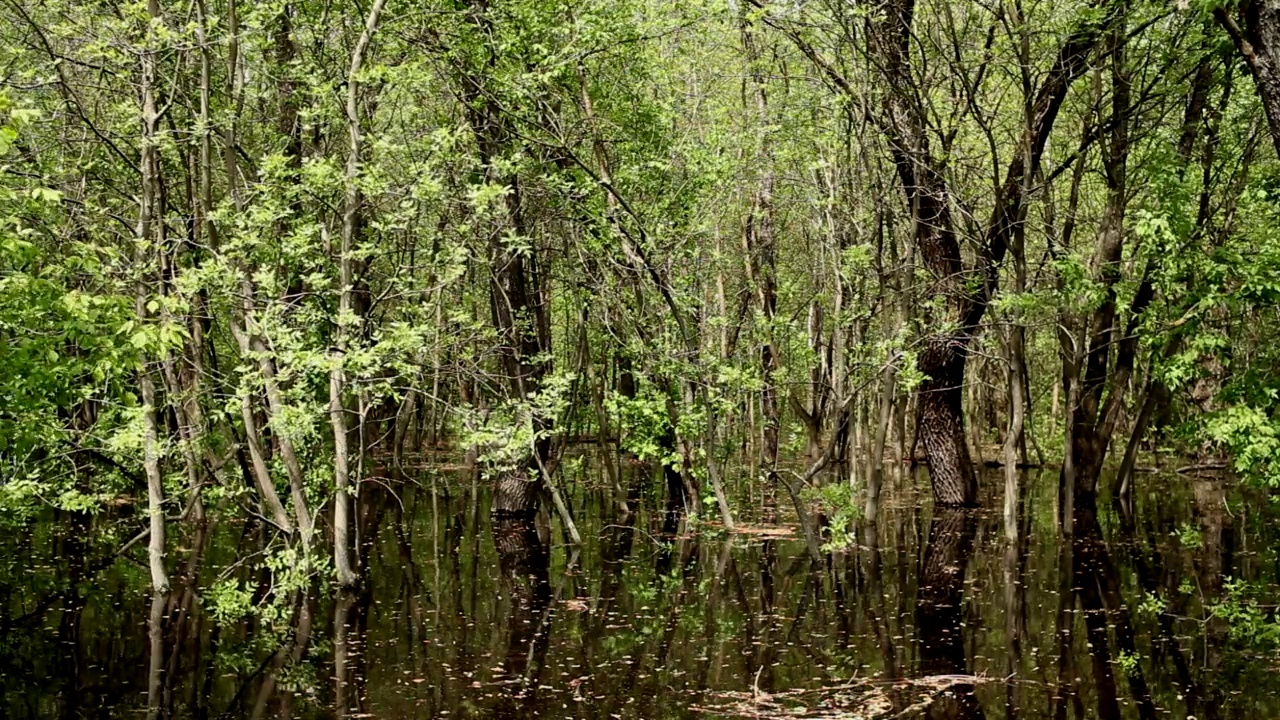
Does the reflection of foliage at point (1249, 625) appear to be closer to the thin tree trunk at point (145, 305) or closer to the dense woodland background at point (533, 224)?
the dense woodland background at point (533, 224)

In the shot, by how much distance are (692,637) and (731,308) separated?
67.9ft

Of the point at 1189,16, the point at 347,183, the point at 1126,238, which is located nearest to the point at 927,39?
the point at 1189,16

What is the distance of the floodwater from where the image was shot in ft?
32.3

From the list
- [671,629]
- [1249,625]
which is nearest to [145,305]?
[671,629]

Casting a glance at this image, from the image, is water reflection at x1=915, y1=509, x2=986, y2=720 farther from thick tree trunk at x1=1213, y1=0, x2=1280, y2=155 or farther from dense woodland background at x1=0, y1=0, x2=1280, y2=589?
thick tree trunk at x1=1213, y1=0, x2=1280, y2=155

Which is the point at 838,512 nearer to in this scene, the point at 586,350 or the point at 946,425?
the point at 946,425

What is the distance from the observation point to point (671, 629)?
12.9 meters

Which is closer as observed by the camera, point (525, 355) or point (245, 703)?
point (245, 703)

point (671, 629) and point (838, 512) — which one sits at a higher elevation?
point (838, 512)

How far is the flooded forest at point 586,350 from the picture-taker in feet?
36.1

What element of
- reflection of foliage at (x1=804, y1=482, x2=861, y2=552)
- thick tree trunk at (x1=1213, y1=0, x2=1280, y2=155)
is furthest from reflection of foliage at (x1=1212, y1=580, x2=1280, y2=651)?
reflection of foliage at (x1=804, y1=482, x2=861, y2=552)

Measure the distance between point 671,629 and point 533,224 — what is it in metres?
7.97

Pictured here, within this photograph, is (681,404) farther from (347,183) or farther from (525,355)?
(347,183)

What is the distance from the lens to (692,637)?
1245cm
